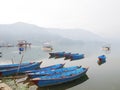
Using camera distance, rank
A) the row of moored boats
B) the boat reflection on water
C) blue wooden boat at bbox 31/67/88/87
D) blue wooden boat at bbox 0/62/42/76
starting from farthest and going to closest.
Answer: blue wooden boat at bbox 0/62/42/76
the boat reflection on water
the row of moored boats
blue wooden boat at bbox 31/67/88/87

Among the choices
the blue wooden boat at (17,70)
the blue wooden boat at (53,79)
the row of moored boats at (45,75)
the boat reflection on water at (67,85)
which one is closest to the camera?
the blue wooden boat at (53,79)

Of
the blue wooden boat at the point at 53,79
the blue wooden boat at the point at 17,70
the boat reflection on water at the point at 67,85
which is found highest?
the blue wooden boat at the point at 53,79

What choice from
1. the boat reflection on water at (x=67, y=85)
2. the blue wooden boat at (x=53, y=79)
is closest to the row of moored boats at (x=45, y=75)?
the blue wooden boat at (x=53, y=79)

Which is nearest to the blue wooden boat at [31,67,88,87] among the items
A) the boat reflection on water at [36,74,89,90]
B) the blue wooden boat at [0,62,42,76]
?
the boat reflection on water at [36,74,89,90]

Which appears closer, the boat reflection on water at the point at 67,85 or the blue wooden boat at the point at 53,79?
the blue wooden boat at the point at 53,79

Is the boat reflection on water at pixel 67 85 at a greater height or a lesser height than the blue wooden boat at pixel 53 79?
lesser

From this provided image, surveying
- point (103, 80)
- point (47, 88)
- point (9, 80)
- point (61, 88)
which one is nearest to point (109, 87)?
point (103, 80)

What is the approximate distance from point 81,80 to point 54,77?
7905 mm

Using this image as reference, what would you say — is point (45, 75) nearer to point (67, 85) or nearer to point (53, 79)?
point (53, 79)

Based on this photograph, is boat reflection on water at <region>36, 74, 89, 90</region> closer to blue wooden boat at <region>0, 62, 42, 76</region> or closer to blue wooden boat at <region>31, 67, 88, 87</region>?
blue wooden boat at <region>31, 67, 88, 87</region>

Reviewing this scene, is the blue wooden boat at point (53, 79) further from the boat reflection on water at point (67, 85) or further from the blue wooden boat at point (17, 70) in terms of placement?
the blue wooden boat at point (17, 70)

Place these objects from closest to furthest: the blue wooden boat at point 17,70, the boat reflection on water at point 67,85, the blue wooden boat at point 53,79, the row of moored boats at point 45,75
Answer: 1. the blue wooden boat at point 53,79
2. the row of moored boats at point 45,75
3. the boat reflection on water at point 67,85
4. the blue wooden boat at point 17,70

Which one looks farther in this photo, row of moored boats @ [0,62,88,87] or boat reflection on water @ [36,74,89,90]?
boat reflection on water @ [36,74,89,90]

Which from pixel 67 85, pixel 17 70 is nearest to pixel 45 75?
pixel 67 85
